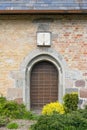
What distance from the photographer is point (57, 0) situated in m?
12.6

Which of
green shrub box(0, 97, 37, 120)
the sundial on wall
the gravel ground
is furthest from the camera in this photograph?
the sundial on wall

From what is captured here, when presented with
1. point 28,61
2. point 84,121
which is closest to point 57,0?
point 28,61

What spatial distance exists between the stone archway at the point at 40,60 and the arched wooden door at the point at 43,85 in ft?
0.84

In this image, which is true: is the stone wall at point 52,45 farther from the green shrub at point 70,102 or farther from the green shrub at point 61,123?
the green shrub at point 61,123

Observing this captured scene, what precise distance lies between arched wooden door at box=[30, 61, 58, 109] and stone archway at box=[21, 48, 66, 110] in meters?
0.26

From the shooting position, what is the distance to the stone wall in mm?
12484

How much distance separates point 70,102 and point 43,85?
137cm

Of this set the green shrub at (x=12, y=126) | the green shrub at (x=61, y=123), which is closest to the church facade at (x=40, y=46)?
the green shrub at (x=12, y=126)

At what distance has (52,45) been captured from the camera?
1253 cm

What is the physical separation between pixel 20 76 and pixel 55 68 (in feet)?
4.02

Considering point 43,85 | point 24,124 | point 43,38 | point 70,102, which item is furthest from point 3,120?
point 43,38

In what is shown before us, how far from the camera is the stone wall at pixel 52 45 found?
12484 millimetres

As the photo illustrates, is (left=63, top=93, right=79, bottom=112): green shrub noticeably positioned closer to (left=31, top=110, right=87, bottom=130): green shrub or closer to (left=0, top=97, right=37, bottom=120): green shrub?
(left=0, top=97, right=37, bottom=120): green shrub

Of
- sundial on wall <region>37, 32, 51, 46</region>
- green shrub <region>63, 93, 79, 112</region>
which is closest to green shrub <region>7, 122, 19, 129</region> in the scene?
green shrub <region>63, 93, 79, 112</region>
